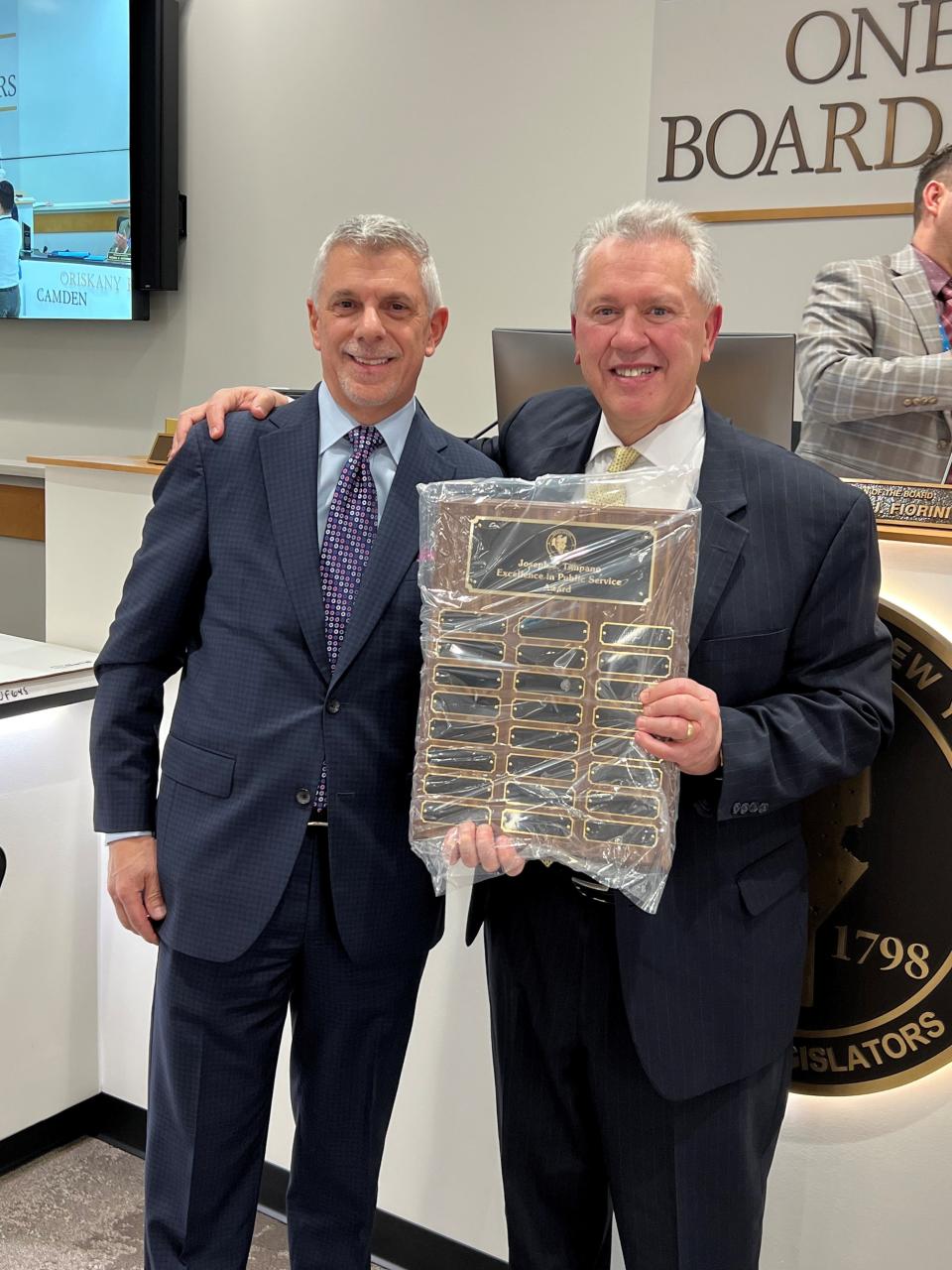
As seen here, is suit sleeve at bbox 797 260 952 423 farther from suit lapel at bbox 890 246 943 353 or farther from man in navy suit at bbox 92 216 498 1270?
man in navy suit at bbox 92 216 498 1270

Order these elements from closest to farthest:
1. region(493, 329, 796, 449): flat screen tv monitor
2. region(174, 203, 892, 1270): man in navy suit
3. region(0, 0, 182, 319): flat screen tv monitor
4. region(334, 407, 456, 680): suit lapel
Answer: region(174, 203, 892, 1270): man in navy suit → region(334, 407, 456, 680): suit lapel → region(493, 329, 796, 449): flat screen tv monitor → region(0, 0, 182, 319): flat screen tv monitor

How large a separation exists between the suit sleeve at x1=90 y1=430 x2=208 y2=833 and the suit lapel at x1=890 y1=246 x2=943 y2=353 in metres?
1.58

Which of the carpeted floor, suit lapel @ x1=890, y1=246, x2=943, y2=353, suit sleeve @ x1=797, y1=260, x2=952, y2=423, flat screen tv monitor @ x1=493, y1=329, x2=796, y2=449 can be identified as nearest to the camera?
flat screen tv monitor @ x1=493, y1=329, x2=796, y2=449

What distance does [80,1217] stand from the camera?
2.18 metres

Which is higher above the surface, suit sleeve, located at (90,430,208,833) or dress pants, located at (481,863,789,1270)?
suit sleeve, located at (90,430,208,833)

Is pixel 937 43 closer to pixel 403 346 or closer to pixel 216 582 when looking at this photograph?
pixel 403 346

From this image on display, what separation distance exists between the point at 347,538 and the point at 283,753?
0.27 meters

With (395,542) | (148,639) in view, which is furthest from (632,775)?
(148,639)

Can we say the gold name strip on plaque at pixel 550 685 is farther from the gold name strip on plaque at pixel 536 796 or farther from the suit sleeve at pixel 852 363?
the suit sleeve at pixel 852 363

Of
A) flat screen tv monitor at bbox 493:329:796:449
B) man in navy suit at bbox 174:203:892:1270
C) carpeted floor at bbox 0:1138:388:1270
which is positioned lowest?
carpeted floor at bbox 0:1138:388:1270

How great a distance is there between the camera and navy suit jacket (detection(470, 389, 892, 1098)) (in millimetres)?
1257

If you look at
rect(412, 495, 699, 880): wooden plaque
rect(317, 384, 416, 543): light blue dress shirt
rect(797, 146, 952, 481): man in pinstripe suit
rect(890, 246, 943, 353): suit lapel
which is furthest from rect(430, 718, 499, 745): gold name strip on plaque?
rect(890, 246, 943, 353): suit lapel

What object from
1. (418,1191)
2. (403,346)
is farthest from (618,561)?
(418,1191)

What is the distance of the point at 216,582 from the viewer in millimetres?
1409
